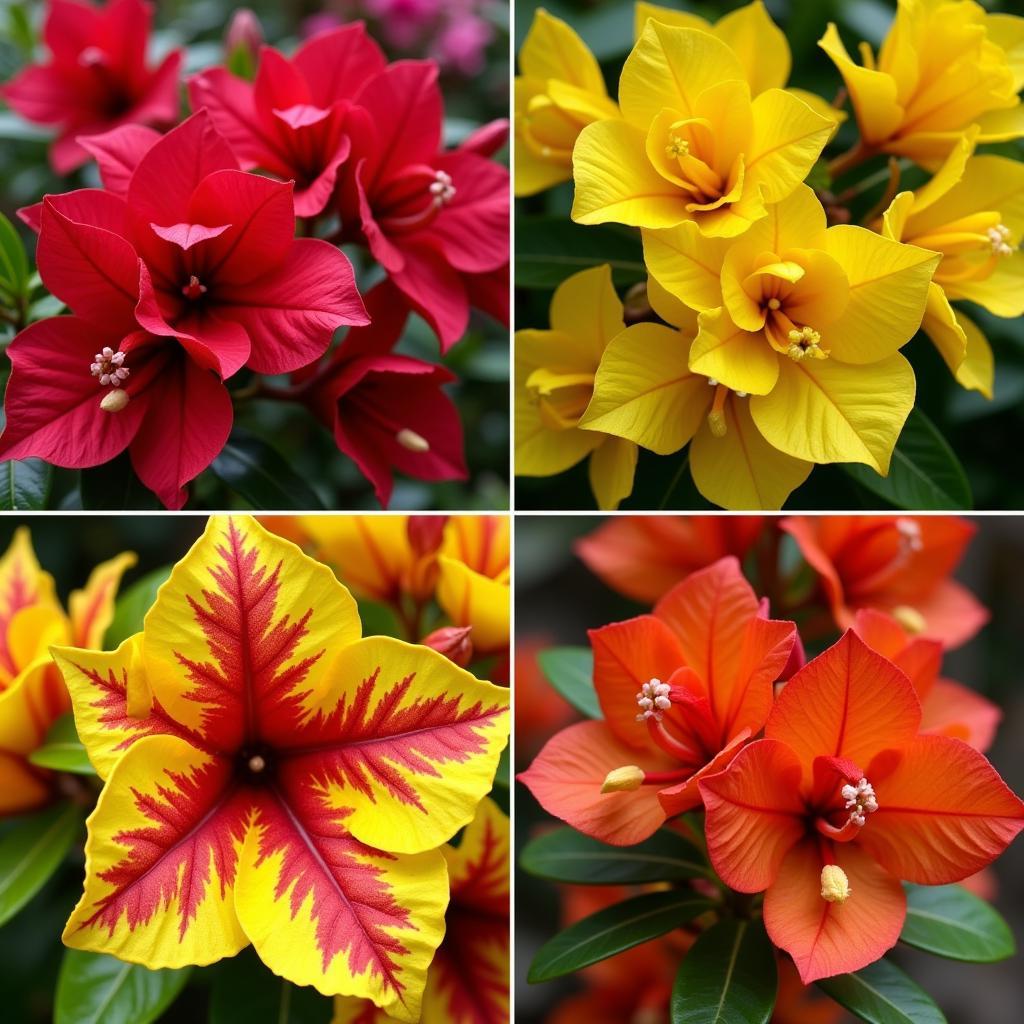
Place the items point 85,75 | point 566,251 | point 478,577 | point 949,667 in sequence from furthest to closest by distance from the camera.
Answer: point 949,667
point 85,75
point 566,251
point 478,577

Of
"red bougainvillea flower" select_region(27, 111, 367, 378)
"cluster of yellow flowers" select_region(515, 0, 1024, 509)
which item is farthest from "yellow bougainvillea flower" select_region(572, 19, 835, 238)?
"red bougainvillea flower" select_region(27, 111, 367, 378)

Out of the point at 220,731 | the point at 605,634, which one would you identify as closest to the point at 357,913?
the point at 220,731

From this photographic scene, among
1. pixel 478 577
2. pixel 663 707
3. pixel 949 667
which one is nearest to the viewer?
pixel 663 707

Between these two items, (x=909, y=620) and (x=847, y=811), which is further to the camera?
(x=909, y=620)

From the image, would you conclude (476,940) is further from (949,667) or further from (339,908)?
(949,667)

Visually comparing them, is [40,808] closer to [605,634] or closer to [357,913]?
[357,913]

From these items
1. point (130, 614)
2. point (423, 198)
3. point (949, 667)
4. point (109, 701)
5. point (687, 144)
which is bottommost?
point (949, 667)

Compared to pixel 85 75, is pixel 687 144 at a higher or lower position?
higher

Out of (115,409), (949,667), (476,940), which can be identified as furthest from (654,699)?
(949,667)

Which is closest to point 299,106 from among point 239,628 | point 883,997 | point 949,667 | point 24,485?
point 24,485
